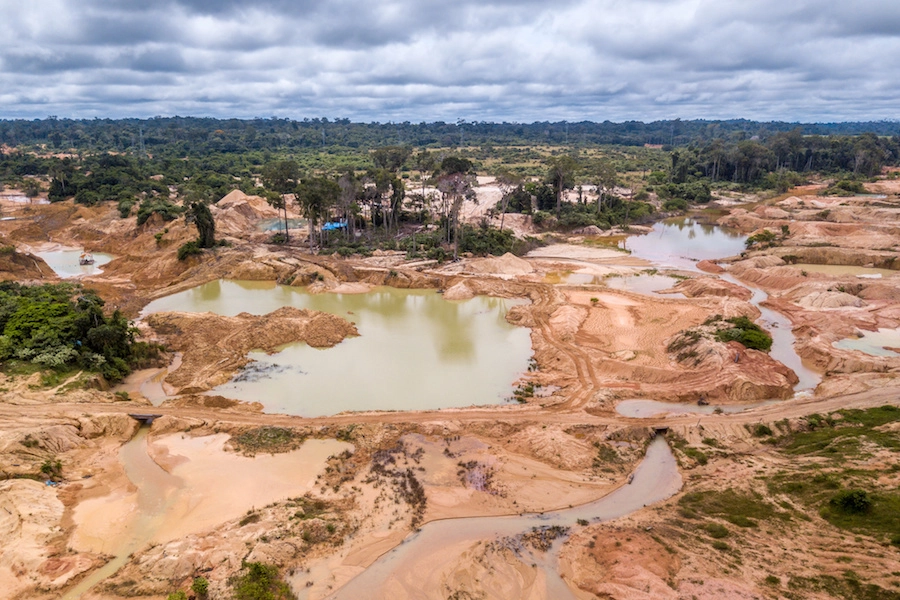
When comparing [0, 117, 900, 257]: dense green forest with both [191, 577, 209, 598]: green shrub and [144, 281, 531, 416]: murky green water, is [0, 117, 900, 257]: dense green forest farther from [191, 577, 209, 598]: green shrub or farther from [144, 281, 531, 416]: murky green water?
[191, 577, 209, 598]: green shrub

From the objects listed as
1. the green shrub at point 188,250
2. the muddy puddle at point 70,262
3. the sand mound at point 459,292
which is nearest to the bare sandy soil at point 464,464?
the sand mound at point 459,292

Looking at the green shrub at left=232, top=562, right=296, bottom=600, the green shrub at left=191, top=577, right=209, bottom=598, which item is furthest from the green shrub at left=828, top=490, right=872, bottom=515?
the green shrub at left=191, top=577, right=209, bottom=598

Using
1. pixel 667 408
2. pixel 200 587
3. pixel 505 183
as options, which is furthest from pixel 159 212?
pixel 667 408

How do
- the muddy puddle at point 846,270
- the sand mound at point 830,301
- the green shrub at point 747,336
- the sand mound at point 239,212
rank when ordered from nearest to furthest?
1. the green shrub at point 747,336
2. the sand mound at point 830,301
3. the muddy puddle at point 846,270
4. the sand mound at point 239,212

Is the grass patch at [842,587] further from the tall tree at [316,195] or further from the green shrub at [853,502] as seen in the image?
the tall tree at [316,195]

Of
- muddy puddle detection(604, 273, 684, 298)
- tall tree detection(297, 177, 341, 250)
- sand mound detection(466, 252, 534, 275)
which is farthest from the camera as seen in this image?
tall tree detection(297, 177, 341, 250)
